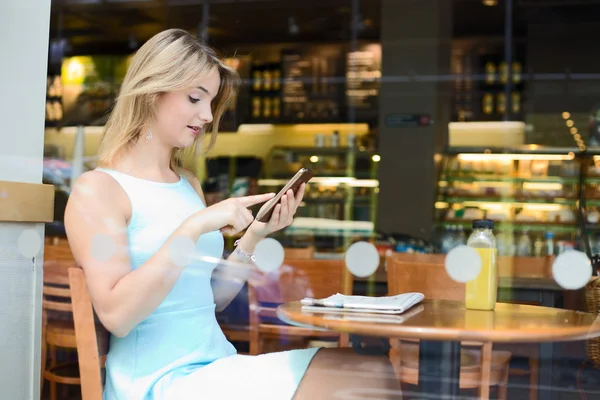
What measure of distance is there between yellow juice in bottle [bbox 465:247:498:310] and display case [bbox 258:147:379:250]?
560 cm

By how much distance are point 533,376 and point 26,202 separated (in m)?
1.48

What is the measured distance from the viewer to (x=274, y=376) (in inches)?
59.2

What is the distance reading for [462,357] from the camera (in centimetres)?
192

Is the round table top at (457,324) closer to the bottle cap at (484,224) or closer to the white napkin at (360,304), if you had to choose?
the white napkin at (360,304)

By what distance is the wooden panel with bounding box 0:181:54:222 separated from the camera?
6.05 ft

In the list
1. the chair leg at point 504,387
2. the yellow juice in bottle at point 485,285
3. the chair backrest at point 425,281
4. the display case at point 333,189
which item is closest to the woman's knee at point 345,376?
the yellow juice in bottle at point 485,285

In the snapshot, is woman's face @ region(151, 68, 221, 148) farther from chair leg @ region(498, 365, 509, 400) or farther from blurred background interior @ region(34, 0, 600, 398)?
blurred background interior @ region(34, 0, 600, 398)

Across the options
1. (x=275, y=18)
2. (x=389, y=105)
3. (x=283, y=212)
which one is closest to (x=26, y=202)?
(x=283, y=212)

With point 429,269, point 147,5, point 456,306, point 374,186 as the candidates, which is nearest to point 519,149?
point 374,186

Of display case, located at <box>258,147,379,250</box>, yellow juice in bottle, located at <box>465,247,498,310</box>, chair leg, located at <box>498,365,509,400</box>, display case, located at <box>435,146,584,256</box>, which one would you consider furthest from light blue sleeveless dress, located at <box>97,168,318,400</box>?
display case, located at <box>258,147,379,250</box>

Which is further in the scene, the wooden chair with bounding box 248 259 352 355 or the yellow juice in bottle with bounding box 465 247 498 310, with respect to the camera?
the wooden chair with bounding box 248 259 352 355

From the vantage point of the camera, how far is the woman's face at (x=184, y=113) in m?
1.66

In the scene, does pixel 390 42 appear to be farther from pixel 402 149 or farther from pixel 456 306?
pixel 456 306

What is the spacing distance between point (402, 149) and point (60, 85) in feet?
12.3
